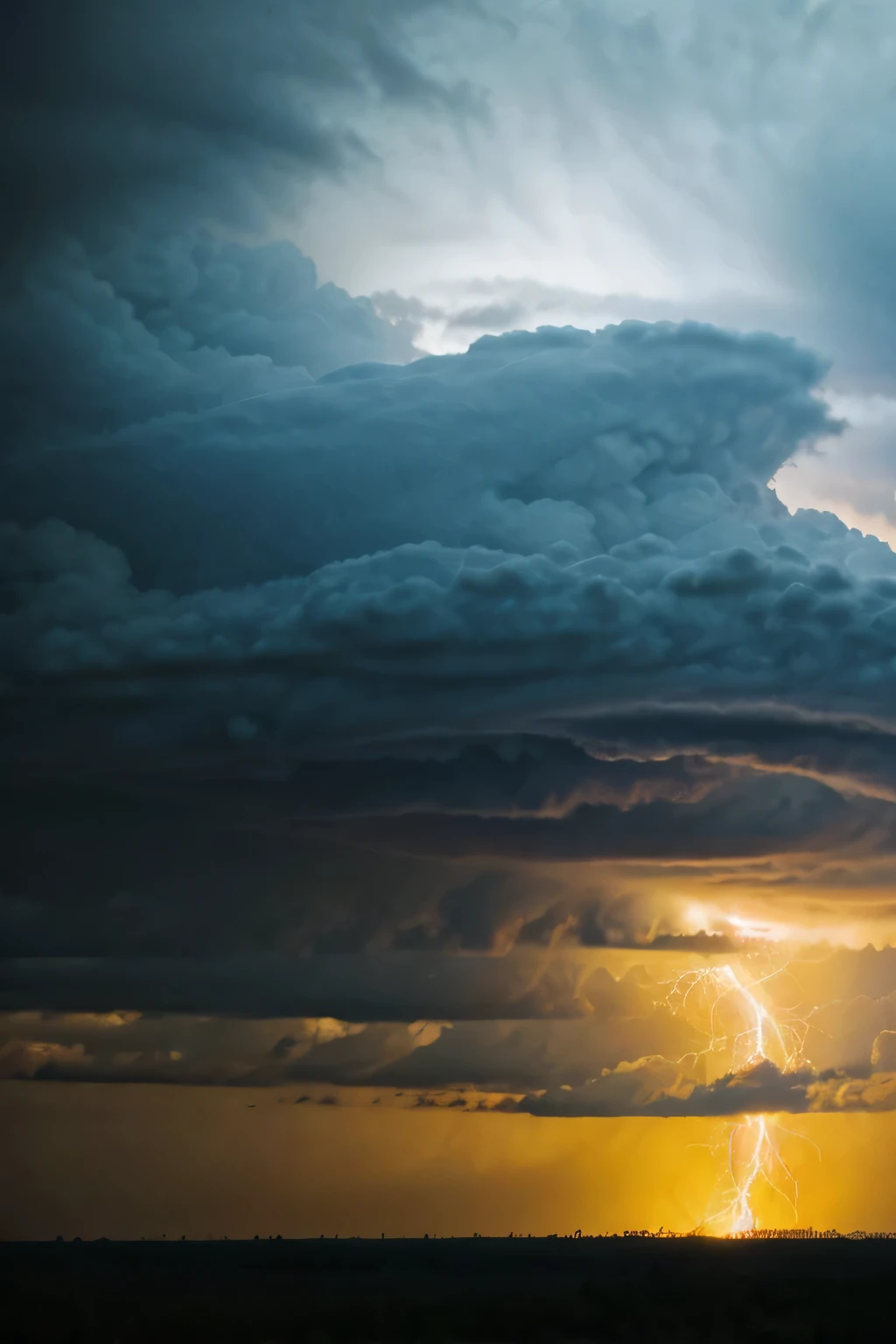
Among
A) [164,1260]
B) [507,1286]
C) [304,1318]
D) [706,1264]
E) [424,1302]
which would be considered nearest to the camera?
[304,1318]

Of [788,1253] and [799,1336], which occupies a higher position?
[788,1253]

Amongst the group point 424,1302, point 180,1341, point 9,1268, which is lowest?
→ point 180,1341

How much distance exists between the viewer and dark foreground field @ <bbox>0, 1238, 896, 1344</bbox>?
251ft

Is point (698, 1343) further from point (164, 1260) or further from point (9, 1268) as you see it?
point (164, 1260)

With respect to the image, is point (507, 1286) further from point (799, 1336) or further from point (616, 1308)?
point (799, 1336)

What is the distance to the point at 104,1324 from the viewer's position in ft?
249

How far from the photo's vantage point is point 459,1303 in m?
103

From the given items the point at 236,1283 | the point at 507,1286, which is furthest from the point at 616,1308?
the point at 236,1283

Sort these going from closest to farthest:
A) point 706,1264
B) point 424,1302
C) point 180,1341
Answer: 1. point 180,1341
2. point 424,1302
3. point 706,1264

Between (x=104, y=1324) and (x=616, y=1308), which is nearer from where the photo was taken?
(x=104, y=1324)

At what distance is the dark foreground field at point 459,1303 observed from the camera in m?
76.6

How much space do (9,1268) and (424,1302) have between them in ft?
221

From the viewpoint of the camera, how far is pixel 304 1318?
84938 mm

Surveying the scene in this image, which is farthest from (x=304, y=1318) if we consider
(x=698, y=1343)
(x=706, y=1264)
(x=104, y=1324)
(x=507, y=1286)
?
(x=706, y=1264)
